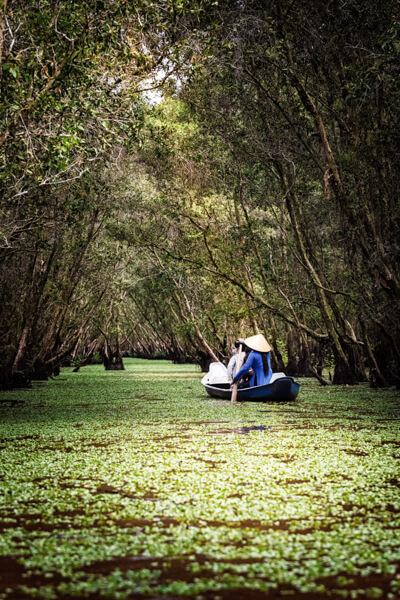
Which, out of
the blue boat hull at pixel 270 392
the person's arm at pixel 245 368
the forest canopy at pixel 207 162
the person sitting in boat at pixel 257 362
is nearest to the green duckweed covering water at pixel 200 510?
the forest canopy at pixel 207 162

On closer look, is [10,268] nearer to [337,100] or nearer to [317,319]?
[337,100]

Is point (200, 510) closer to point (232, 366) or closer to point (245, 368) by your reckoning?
point (245, 368)

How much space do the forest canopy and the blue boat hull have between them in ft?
7.33

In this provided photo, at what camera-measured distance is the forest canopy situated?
825cm

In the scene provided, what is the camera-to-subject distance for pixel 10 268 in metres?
14.0

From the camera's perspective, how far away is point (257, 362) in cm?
1351

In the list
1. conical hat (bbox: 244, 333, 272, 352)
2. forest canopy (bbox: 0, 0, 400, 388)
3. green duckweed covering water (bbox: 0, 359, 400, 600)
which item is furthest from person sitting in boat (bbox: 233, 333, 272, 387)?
green duckweed covering water (bbox: 0, 359, 400, 600)

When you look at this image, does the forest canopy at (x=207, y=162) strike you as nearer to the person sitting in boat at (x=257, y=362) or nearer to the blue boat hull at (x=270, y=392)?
the person sitting in boat at (x=257, y=362)

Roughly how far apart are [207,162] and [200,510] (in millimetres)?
14642

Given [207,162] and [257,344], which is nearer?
[257,344]

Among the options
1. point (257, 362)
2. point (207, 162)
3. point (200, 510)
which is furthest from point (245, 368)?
point (200, 510)

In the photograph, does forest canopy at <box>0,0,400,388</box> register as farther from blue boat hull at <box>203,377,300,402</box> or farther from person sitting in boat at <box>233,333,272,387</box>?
blue boat hull at <box>203,377,300,402</box>

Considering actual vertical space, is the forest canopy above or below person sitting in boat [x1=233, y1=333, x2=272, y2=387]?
above

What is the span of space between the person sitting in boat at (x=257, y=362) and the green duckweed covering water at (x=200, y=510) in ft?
13.2
